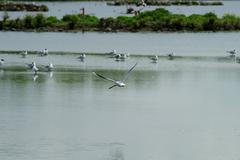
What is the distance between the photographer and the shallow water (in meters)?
24.2

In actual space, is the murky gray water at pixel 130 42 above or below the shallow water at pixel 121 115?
below

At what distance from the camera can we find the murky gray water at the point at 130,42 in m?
52.7

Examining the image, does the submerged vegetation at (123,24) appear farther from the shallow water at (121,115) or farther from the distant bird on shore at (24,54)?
the shallow water at (121,115)

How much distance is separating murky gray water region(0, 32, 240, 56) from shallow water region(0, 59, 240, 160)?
1124cm

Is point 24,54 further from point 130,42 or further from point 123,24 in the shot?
point 123,24

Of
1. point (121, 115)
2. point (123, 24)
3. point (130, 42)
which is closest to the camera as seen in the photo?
point (121, 115)

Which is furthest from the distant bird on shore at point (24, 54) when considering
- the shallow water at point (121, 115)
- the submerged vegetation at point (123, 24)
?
the submerged vegetation at point (123, 24)

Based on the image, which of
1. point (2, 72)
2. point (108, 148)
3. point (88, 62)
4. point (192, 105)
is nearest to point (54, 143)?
point (108, 148)

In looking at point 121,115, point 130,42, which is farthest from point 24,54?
point 121,115

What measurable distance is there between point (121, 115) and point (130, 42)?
28.3m

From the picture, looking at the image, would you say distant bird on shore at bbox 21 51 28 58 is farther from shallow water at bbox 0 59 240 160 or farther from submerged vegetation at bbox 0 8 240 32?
submerged vegetation at bbox 0 8 240 32

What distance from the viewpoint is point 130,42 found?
5744 cm

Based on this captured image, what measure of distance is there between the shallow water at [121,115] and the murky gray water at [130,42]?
1124 cm

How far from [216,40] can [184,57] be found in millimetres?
11736
